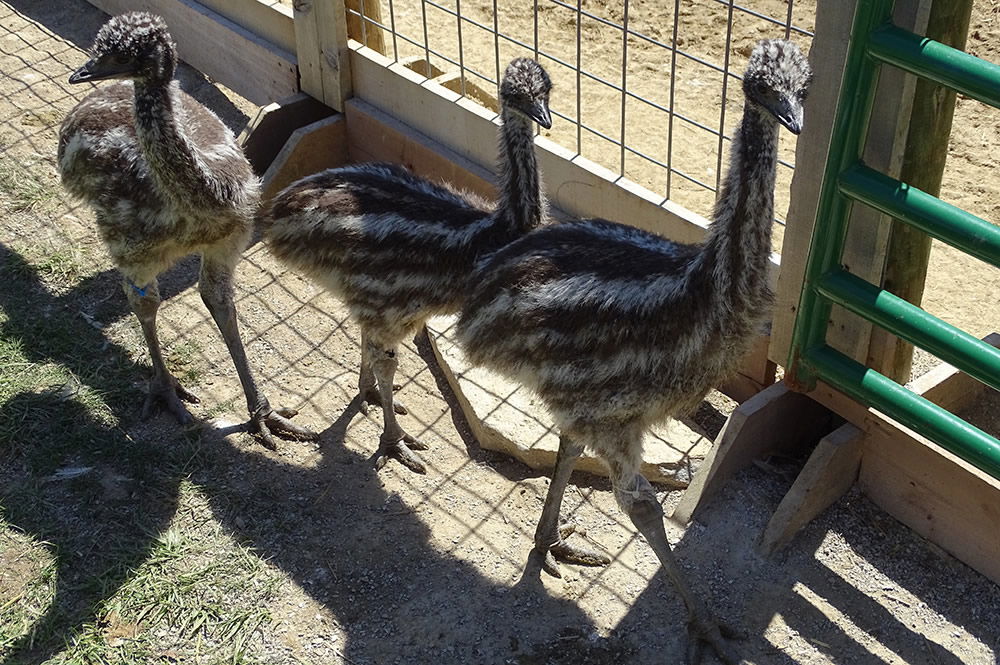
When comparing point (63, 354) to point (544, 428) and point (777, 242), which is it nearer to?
point (544, 428)

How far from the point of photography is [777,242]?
5035mm

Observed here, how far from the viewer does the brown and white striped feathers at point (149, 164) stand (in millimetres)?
4078

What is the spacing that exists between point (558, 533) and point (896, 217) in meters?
1.51

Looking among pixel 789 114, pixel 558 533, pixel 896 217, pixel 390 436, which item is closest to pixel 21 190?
pixel 390 436

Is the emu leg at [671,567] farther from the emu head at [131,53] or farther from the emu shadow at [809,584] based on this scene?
the emu head at [131,53]

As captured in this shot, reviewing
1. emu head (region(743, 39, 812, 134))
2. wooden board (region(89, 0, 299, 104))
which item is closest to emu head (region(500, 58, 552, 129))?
emu head (region(743, 39, 812, 134))

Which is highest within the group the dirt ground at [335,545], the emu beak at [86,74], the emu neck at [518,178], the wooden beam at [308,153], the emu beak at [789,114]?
the emu beak at [789,114]

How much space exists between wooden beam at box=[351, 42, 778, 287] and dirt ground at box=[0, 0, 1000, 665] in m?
0.81

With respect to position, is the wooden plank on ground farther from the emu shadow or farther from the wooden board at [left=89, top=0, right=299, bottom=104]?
the wooden board at [left=89, top=0, right=299, bottom=104]

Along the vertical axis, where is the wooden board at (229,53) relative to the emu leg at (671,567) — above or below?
above

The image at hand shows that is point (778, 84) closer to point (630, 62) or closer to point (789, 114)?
point (789, 114)

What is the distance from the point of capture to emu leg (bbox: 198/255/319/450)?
448 centimetres

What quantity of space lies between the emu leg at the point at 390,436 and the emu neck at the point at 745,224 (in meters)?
1.38

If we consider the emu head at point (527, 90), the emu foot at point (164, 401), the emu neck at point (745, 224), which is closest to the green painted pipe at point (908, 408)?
the emu neck at point (745, 224)
